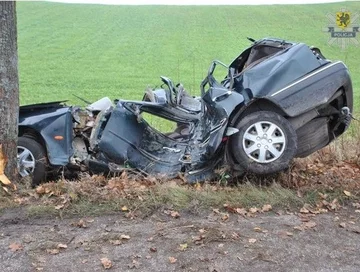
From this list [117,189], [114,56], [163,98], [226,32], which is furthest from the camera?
[226,32]

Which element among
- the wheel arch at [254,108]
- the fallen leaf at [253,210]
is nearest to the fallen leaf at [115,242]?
the fallen leaf at [253,210]

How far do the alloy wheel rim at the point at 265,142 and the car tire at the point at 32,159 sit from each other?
9.35ft

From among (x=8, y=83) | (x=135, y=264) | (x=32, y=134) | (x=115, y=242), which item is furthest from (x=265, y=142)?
(x=32, y=134)

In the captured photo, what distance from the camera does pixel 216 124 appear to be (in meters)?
5.86

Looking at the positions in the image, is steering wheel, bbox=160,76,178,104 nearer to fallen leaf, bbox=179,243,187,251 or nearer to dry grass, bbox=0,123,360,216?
dry grass, bbox=0,123,360,216

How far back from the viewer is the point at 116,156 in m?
6.59

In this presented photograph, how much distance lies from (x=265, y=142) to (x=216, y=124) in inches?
26.8

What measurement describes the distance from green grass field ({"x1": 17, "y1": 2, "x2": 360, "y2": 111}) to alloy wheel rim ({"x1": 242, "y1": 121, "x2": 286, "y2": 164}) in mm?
6351

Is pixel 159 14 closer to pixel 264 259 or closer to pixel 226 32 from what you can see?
pixel 226 32

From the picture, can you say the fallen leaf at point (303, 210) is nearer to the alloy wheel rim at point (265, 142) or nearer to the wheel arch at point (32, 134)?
the alloy wheel rim at point (265, 142)

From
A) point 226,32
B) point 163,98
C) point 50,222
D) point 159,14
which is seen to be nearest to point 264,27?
point 226,32

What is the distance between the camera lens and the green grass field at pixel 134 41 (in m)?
23.2

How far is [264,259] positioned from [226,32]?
113ft

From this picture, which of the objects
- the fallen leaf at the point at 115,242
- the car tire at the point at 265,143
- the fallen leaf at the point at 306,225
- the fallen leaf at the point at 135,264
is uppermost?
the car tire at the point at 265,143
